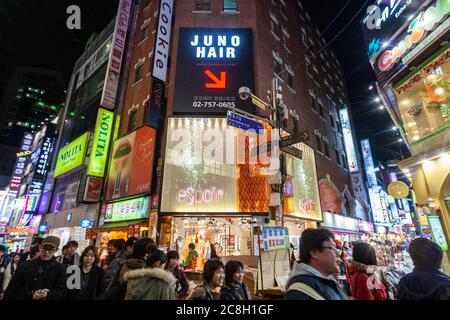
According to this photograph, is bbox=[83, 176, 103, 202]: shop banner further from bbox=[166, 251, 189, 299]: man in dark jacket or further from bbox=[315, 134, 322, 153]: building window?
bbox=[315, 134, 322, 153]: building window

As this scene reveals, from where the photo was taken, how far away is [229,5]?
18.4m

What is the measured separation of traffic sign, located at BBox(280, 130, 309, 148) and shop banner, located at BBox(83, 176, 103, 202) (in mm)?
14575

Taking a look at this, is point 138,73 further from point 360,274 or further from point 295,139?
point 360,274

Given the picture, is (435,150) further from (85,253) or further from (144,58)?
(144,58)

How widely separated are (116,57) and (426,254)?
21.9 meters

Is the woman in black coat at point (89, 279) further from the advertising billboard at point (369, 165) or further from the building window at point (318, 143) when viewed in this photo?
the advertising billboard at point (369, 165)

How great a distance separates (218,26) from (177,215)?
13.8m

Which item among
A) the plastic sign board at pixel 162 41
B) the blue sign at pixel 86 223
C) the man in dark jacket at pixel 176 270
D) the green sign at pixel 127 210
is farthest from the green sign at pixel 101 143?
the man in dark jacket at pixel 176 270

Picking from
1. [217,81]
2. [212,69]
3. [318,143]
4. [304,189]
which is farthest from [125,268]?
[318,143]

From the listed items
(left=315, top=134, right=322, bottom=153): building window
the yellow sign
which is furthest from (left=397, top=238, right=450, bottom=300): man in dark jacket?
(left=315, top=134, right=322, bottom=153): building window

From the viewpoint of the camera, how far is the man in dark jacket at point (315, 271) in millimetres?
2010

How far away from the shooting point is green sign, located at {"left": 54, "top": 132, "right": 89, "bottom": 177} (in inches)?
840

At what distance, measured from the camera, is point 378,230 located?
2642cm

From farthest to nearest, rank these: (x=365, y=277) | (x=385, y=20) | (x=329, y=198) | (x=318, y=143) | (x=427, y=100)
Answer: (x=318, y=143) → (x=329, y=198) → (x=385, y=20) → (x=427, y=100) → (x=365, y=277)
